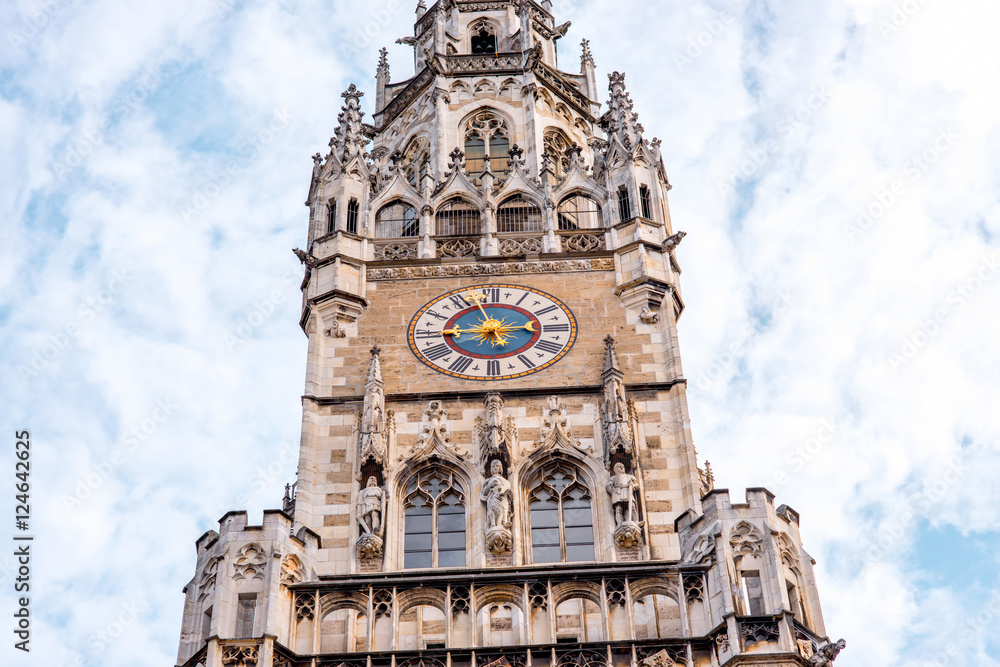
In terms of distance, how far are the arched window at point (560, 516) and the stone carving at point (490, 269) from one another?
18.6 feet

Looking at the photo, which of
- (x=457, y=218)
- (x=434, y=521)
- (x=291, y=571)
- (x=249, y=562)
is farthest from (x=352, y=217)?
(x=249, y=562)

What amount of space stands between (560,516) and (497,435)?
181cm

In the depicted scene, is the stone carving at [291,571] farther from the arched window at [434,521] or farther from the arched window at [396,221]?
the arched window at [396,221]

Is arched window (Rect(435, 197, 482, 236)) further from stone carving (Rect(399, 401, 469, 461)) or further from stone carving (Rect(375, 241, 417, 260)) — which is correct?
stone carving (Rect(399, 401, 469, 461))

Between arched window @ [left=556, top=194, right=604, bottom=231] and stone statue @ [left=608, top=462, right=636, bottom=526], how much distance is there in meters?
9.12

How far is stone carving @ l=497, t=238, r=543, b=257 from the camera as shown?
115 feet

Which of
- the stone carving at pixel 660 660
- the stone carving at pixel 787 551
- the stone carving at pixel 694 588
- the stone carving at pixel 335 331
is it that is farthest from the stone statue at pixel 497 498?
the stone carving at pixel 335 331

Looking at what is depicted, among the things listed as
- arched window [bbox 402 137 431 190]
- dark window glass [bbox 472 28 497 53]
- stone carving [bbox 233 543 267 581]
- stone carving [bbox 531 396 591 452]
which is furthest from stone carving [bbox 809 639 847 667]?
dark window glass [bbox 472 28 497 53]

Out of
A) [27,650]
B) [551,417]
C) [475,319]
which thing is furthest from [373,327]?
[27,650]

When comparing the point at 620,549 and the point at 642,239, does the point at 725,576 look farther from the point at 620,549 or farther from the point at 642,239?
the point at 642,239

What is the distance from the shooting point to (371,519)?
93.1ft

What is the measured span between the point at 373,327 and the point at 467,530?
5.56 meters

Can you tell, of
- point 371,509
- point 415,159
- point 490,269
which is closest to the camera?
point 371,509

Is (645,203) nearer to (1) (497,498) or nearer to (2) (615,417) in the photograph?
(2) (615,417)
